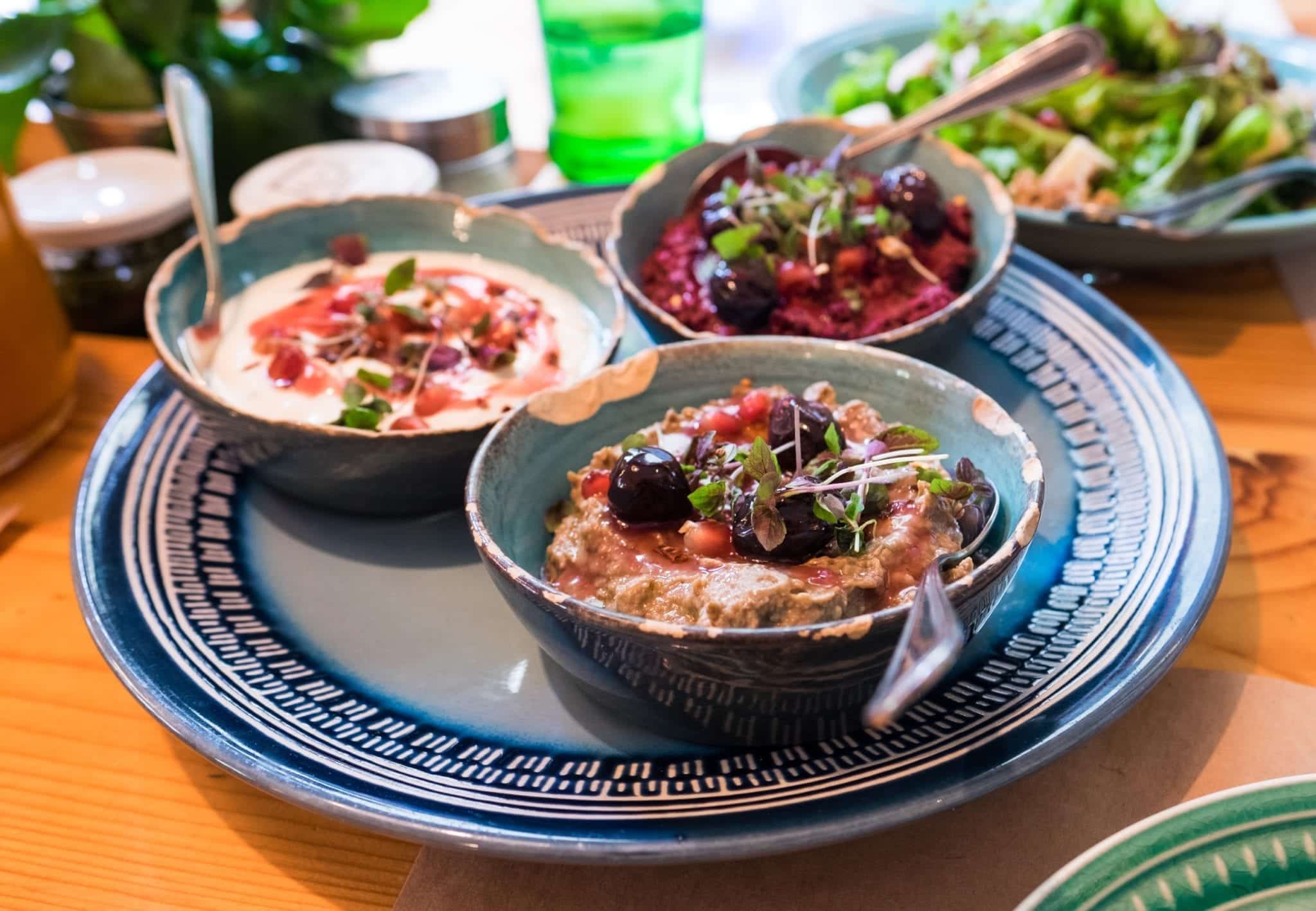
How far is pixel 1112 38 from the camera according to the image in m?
3.12

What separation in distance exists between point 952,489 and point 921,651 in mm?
417

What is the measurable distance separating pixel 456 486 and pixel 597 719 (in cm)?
54

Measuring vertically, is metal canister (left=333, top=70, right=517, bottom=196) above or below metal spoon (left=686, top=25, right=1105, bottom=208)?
below

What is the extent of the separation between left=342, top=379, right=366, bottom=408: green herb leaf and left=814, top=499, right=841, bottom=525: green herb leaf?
2.78ft

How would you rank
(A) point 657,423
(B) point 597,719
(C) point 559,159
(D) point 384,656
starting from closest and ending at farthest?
1. (B) point 597,719
2. (D) point 384,656
3. (A) point 657,423
4. (C) point 559,159

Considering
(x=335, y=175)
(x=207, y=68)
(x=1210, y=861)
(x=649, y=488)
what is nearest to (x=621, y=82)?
(x=335, y=175)

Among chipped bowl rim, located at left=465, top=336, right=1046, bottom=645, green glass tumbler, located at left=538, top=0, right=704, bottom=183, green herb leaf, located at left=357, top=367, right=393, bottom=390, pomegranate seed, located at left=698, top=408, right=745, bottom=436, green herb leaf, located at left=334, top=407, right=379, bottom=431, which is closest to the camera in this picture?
chipped bowl rim, located at left=465, top=336, right=1046, bottom=645

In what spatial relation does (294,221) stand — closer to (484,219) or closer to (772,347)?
(484,219)

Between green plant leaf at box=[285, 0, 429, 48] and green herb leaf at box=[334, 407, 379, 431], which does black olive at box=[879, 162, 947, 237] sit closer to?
green herb leaf at box=[334, 407, 379, 431]

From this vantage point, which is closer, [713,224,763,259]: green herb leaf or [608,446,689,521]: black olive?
[608,446,689,521]: black olive

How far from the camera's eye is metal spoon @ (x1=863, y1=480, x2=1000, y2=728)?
39.0 inches

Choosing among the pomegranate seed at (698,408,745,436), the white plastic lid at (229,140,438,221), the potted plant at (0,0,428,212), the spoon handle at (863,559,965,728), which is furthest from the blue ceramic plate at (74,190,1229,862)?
the potted plant at (0,0,428,212)

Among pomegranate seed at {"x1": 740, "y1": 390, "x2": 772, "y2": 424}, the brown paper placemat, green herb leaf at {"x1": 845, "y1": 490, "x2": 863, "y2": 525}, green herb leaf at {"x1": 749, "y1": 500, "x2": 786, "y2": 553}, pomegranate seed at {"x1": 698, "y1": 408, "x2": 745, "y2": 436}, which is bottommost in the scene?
the brown paper placemat

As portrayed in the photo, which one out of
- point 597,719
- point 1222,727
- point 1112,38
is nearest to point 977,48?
point 1112,38
